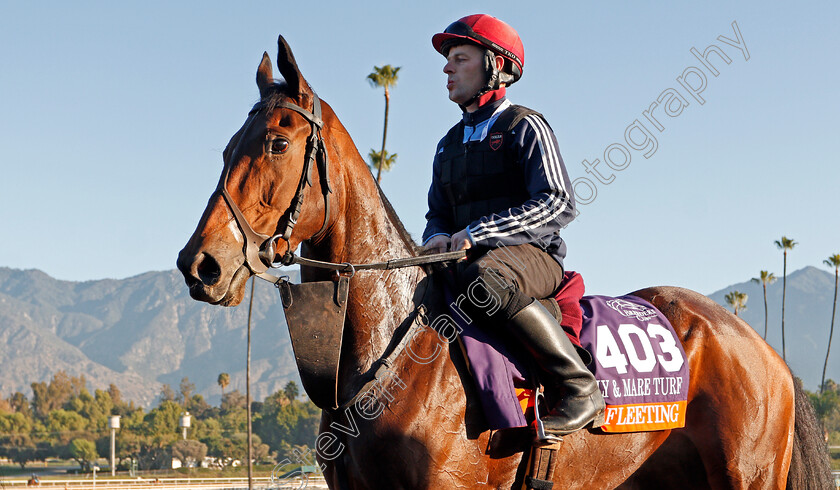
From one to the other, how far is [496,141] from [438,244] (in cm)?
69

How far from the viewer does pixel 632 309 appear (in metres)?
5.32

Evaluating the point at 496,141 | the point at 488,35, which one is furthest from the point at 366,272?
the point at 488,35

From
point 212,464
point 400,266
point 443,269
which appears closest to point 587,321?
point 443,269

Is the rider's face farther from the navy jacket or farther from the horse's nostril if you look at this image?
the horse's nostril

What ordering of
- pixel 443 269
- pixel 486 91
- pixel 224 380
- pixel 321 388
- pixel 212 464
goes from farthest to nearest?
1. pixel 224 380
2. pixel 212 464
3. pixel 486 91
4. pixel 443 269
5. pixel 321 388

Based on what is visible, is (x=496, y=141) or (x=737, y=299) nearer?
(x=496, y=141)

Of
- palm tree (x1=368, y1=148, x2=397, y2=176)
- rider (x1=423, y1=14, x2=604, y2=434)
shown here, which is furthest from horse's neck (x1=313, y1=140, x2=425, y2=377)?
palm tree (x1=368, y1=148, x2=397, y2=176)

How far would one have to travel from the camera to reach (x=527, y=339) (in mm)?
4281

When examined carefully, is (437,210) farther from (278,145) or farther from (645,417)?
(645,417)

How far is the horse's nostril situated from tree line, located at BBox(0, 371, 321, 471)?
80.0m

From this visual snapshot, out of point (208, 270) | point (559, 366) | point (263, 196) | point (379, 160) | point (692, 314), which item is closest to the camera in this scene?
point (208, 270)

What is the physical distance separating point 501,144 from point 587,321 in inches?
47.7

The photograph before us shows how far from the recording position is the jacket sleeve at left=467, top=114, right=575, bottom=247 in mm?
4410

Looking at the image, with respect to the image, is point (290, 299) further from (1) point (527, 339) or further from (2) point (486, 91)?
(2) point (486, 91)
